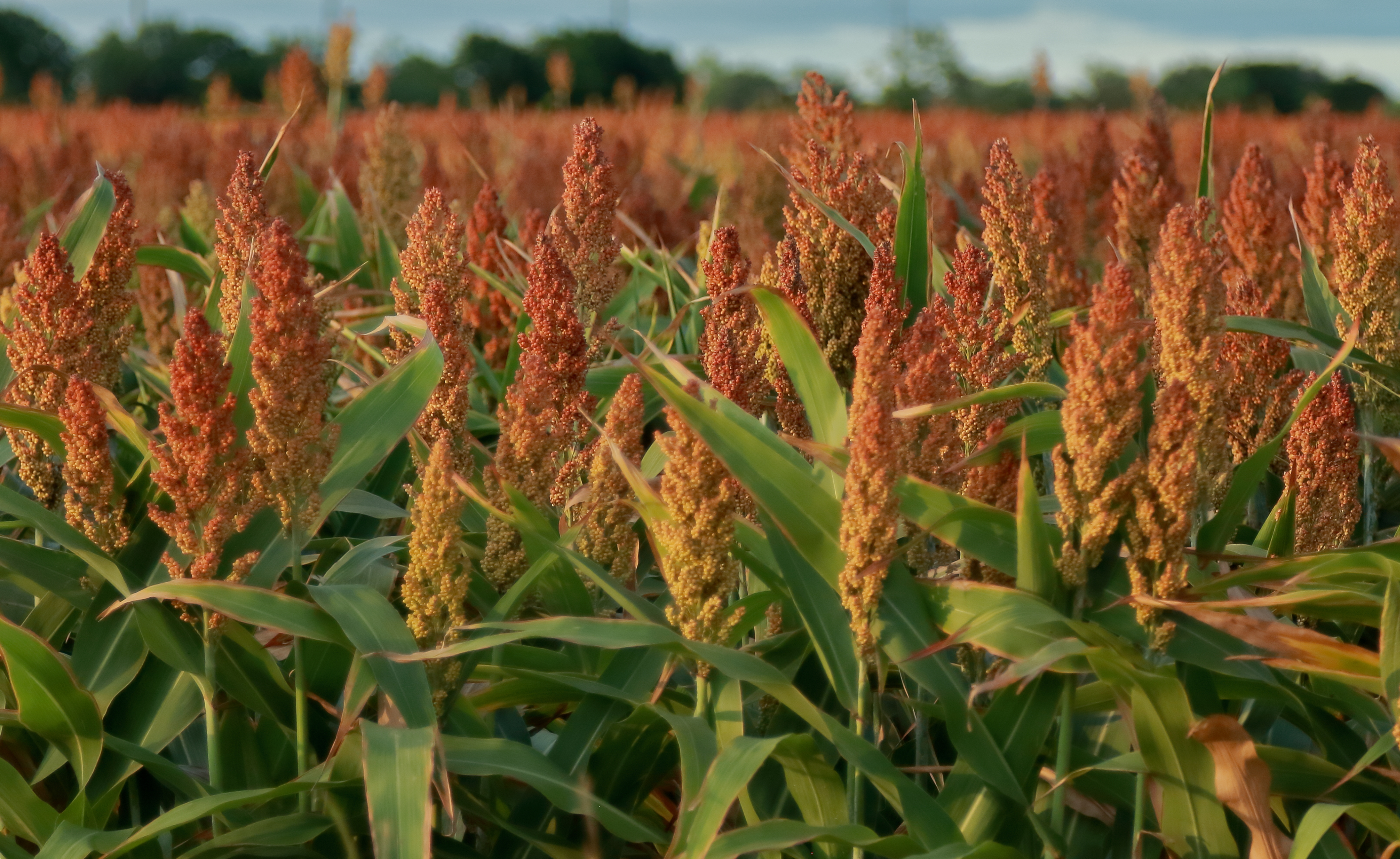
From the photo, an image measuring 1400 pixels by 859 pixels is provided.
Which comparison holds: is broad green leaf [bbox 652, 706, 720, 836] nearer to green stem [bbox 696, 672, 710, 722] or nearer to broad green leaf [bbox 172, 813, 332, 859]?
green stem [bbox 696, 672, 710, 722]

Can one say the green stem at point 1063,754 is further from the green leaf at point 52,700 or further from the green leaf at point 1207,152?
the green leaf at point 1207,152

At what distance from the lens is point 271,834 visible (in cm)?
132

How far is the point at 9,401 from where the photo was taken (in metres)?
1.67

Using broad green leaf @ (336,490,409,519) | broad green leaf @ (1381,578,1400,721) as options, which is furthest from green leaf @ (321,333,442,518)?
broad green leaf @ (1381,578,1400,721)

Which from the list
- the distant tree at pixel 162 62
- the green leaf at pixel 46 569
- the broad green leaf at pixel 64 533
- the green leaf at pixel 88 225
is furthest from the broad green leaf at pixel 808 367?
the distant tree at pixel 162 62

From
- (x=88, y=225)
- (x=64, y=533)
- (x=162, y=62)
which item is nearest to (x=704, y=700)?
(x=64, y=533)

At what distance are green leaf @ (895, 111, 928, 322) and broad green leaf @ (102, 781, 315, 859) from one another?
1084mm

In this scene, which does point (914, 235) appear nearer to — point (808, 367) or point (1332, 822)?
point (808, 367)

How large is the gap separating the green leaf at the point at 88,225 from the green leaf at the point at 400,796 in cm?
103

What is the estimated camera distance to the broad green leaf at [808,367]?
150 centimetres

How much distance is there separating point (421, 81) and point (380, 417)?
135ft

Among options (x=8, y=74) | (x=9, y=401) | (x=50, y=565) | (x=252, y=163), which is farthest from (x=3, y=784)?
(x=8, y=74)

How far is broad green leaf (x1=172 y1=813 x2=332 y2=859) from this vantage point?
1301mm

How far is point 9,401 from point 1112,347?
4.60 ft
